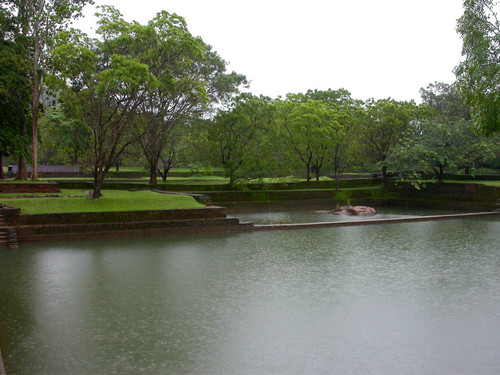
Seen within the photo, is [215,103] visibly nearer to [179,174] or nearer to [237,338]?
[179,174]

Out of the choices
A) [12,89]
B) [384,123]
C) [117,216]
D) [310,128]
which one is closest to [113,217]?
[117,216]

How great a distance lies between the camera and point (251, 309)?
794 cm

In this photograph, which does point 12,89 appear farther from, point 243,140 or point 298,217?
point 298,217

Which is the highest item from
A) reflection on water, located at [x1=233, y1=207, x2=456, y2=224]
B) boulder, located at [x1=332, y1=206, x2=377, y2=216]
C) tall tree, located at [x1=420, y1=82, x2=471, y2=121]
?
tall tree, located at [x1=420, y1=82, x2=471, y2=121]

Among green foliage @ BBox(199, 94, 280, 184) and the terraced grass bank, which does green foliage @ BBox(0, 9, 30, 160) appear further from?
green foliage @ BBox(199, 94, 280, 184)

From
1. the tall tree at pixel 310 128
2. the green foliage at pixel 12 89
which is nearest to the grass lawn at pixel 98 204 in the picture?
the green foliage at pixel 12 89

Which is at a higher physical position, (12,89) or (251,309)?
(12,89)

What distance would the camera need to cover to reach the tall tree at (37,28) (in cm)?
2492

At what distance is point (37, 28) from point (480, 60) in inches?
846

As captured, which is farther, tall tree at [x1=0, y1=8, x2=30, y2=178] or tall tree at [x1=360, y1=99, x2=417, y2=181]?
tall tree at [x1=360, y1=99, x2=417, y2=181]

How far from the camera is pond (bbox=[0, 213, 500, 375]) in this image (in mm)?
5793

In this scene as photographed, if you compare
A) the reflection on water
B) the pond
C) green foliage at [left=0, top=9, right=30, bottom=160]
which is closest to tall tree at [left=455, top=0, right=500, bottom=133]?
the pond

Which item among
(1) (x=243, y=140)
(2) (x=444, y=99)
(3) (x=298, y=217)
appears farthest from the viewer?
(2) (x=444, y=99)

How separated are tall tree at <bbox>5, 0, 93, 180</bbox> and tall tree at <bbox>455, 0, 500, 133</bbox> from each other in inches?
748
